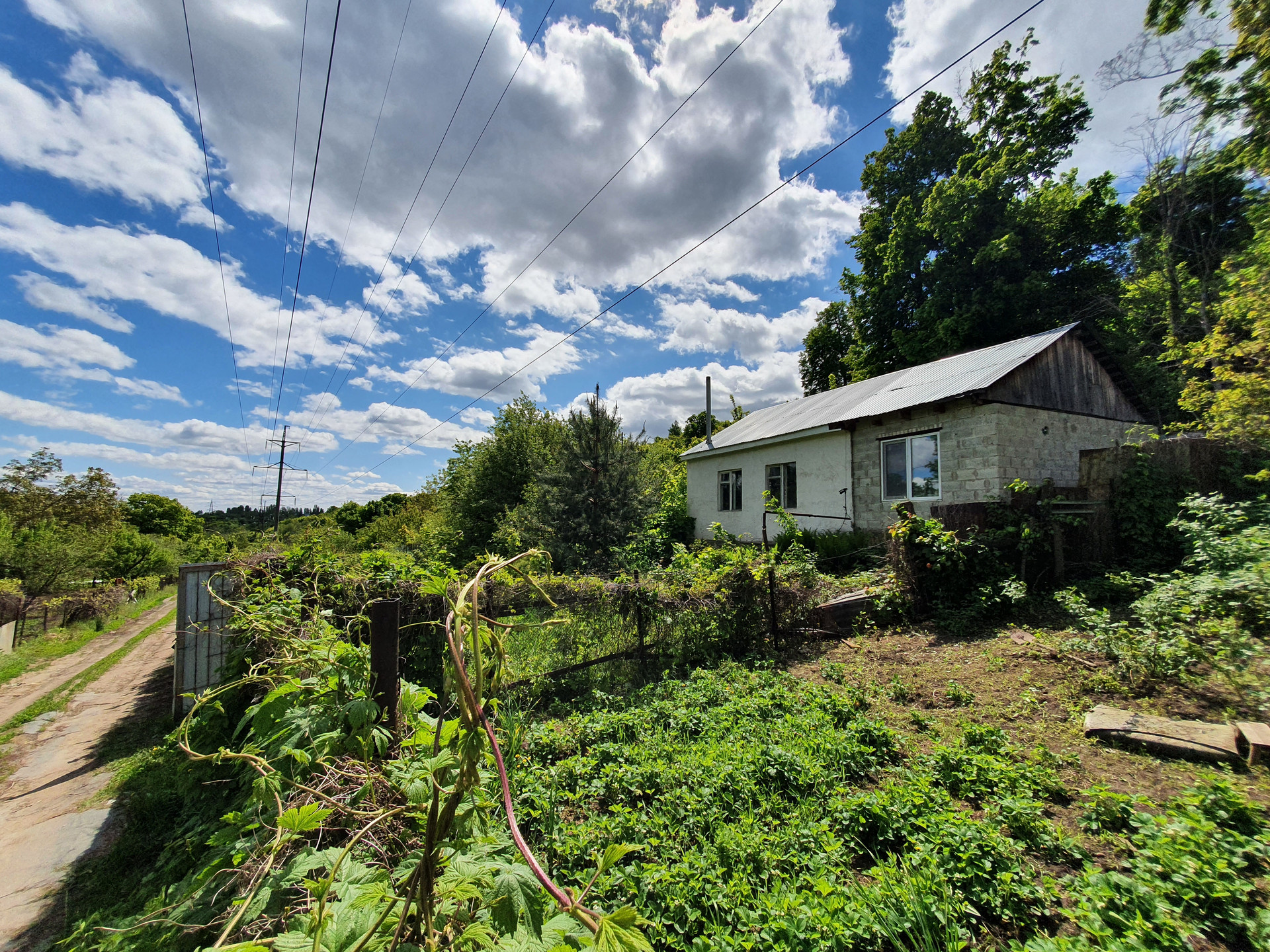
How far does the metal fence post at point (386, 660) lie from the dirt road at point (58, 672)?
8.71 m

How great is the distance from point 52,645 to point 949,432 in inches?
782

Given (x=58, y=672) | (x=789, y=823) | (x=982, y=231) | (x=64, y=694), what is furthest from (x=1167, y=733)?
(x=982, y=231)

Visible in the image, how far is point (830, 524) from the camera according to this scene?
38.9ft

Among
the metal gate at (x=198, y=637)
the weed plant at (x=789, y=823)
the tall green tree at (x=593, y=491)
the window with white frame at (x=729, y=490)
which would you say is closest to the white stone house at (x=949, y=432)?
the window with white frame at (x=729, y=490)

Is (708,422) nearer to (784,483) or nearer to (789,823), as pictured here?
(784,483)

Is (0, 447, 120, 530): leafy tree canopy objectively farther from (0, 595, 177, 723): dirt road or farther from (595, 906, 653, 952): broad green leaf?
(595, 906, 653, 952): broad green leaf

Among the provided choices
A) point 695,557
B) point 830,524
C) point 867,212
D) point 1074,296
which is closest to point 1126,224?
point 1074,296

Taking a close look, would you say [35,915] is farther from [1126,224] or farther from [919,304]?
[1126,224]

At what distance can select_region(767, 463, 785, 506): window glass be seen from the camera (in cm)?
1362

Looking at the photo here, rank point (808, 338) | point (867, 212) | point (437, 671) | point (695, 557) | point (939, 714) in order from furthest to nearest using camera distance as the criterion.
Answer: point (808, 338)
point (867, 212)
point (695, 557)
point (437, 671)
point (939, 714)

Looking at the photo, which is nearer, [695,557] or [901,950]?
[901,950]

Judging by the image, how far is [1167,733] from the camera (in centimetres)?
335

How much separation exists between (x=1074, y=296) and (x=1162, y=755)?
21338mm

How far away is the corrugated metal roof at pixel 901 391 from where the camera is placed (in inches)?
377
